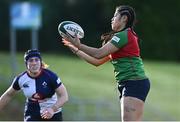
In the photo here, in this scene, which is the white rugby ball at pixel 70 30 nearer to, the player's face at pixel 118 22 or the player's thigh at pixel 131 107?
the player's face at pixel 118 22

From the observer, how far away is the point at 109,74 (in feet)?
113

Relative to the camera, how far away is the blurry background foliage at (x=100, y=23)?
4956 cm

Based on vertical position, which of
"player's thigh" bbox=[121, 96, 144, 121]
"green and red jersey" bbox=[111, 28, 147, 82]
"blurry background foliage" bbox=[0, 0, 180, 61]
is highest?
"blurry background foliage" bbox=[0, 0, 180, 61]

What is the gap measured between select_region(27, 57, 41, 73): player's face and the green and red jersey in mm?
1352

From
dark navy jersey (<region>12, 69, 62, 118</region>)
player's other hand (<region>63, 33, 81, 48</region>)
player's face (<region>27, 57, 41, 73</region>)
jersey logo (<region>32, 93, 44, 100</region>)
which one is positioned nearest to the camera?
player's other hand (<region>63, 33, 81, 48</region>)

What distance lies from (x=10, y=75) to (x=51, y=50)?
2194 cm

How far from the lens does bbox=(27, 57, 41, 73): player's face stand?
454 inches

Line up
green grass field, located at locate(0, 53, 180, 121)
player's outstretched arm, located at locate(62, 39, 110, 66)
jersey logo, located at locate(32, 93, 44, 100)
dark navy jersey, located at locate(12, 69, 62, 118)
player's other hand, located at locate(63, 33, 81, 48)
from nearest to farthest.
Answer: player's other hand, located at locate(63, 33, 81, 48)
player's outstretched arm, located at locate(62, 39, 110, 66)
dark navy jersey, located at locate(12, 69, 62, 118)
jersey logo, located at locate(32, 93, 44, 100)
green grass field, located at locate(0, 53, 180, 121)

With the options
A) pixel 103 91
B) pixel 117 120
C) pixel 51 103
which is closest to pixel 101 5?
pixel 103 91

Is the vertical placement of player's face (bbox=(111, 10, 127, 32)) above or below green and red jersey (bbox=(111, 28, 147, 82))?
above

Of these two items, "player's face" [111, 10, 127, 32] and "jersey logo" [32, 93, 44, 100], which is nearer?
"player's face" [111, 10, 127, 32]

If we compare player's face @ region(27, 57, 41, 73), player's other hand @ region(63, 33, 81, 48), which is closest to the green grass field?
player's face @ region(27, 57, 41, 73)

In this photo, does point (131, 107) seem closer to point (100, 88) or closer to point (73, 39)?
point (73, 39)

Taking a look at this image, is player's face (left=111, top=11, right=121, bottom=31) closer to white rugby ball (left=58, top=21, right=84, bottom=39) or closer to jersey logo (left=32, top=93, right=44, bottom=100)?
white rugby ball (left=58, top=21, right=84, bottom=39)
